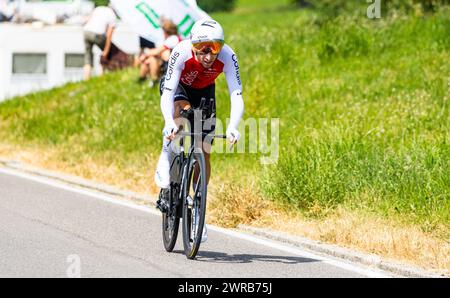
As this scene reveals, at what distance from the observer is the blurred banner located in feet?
65.2

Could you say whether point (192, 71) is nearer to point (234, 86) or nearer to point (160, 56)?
point (234, 86)

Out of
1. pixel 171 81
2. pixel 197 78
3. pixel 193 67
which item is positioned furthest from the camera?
pixel 197 78

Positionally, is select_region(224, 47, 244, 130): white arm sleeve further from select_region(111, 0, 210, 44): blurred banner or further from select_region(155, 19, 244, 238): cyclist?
select_region(111, 0, 210, 44): blurred banner

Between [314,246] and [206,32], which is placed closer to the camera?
[206,32]

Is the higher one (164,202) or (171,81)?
(171,81)

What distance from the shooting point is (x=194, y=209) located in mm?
9688

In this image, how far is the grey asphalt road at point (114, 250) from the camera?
9055 millimetres

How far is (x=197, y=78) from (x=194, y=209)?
3.82 feet

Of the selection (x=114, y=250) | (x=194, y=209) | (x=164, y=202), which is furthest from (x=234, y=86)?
(x=114, y=250)

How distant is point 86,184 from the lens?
1506 cm

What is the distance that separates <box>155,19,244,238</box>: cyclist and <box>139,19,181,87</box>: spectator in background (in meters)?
8.53

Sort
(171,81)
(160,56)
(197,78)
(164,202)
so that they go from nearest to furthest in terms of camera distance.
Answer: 1. (171,81)
2. (197,78)
3. (164,202)
4. (160,56)
